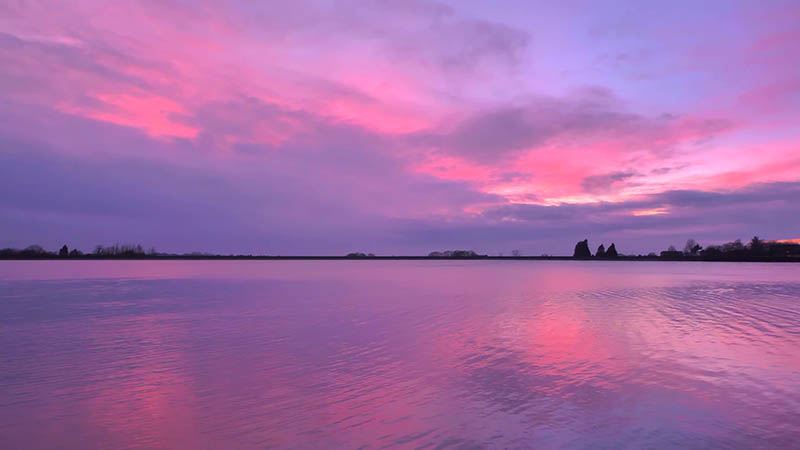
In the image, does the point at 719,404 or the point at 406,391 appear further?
the point at 406,391

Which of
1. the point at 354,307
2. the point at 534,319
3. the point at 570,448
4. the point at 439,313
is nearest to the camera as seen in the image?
the point at 570,448

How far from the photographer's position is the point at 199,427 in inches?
425

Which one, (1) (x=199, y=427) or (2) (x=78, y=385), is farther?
(2) (x=78, y=385)

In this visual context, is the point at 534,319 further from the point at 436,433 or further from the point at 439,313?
the point at 436,433

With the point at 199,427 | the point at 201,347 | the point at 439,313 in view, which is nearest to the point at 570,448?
the point at 199,427

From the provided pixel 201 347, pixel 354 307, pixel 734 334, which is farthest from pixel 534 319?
pixel 201 347

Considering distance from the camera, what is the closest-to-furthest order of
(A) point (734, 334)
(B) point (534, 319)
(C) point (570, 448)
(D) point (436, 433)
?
1. (C) point (570, 448)
2. (D) point (436, 433)
3. (A) point (734, 334)
4. (B) point (534, 319)

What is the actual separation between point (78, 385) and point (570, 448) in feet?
45.5

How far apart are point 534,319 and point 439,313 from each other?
6.36 metres

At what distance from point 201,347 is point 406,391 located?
10.7m

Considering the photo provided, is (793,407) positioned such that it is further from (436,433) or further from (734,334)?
(734,334)

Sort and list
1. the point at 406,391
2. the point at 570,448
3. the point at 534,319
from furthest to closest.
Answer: the point at 534,319 → the point at 406,391 → the point at 570,448

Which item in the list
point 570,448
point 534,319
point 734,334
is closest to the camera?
point 570,448

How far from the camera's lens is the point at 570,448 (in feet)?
31.8
